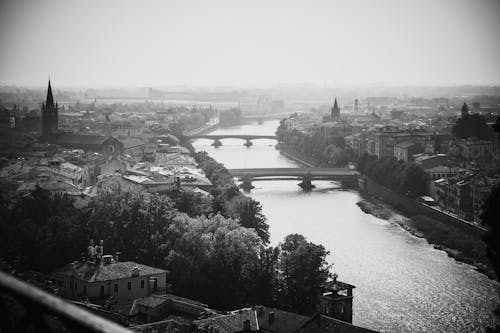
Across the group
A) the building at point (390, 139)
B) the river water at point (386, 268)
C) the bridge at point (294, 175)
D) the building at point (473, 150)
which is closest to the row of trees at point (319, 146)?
the building at point (390, 139)

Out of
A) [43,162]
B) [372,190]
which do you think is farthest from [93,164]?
[372,190]

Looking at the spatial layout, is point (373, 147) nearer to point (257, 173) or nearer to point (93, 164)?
point (257, 173)

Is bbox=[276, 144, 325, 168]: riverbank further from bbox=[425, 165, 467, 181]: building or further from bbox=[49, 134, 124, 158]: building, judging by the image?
bbox=[425, 165, 467, 181]: building

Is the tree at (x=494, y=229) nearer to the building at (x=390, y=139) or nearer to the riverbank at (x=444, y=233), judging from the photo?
the riverbank at (x=444, y=233)

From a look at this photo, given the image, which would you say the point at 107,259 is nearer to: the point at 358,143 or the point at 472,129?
the point at 472,129

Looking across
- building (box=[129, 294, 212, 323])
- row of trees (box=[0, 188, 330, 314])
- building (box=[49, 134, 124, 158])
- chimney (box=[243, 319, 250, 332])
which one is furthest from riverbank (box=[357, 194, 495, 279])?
building (box=[49, 134, 124, 158])
